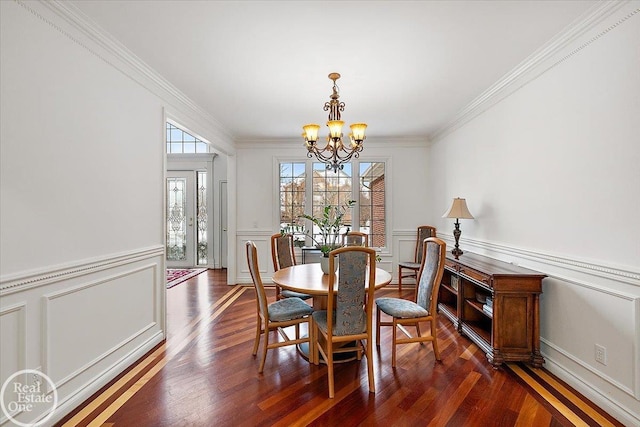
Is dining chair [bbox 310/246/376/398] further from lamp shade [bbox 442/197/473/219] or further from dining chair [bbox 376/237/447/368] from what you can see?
lamp shade [bbox 442/197/473/219]

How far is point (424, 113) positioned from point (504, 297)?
261 cm

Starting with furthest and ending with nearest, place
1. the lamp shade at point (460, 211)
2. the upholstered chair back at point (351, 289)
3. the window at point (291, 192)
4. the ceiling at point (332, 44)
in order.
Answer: the window at point (291, 192), the lamp shade at point (460, 211), the upholstered chair back at point (351, 289), the ceiling at point (332, 44)

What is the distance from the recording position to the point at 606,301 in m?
2.04

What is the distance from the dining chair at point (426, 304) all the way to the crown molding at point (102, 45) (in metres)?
2.99

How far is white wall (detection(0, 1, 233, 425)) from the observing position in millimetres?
1703

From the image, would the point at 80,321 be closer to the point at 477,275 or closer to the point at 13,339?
the point at 13,339

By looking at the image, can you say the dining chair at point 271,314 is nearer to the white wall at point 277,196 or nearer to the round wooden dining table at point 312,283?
the round wooden dining table at point 312,283

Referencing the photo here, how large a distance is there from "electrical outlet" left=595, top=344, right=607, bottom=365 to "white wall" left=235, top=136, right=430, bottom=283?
3.48 metres

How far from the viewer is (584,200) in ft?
7.22

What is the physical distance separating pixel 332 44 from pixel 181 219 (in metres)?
5.93

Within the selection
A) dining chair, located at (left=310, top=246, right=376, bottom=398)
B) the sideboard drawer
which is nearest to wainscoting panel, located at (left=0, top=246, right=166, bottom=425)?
dining chair, located at (left=310, top=246, right=376, bottom=398)

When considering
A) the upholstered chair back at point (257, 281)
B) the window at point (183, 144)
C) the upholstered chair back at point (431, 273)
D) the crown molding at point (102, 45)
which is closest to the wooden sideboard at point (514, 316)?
the upholstered chair back at point (431, 273)

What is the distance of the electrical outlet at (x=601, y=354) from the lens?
80.1 inches

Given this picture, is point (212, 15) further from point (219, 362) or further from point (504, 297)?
point (504, 297)
